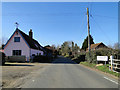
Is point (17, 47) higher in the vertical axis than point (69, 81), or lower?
higher

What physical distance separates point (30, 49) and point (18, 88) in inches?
790

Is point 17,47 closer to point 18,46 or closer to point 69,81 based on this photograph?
point 18,46

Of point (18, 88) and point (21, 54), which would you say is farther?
point (21, 54)

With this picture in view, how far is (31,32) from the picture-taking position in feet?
118

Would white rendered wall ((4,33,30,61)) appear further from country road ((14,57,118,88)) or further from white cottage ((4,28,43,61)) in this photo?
country road ((14,57,118,88))

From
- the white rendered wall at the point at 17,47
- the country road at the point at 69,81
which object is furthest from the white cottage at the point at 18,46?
the country road at the point at 69,81

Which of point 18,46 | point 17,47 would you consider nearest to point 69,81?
point 18,46

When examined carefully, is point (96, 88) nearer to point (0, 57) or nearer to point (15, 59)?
point (0, 57)

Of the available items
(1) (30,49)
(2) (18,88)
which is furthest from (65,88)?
(1) (30,49)

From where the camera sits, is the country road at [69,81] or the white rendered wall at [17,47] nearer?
the country road at [69,81]

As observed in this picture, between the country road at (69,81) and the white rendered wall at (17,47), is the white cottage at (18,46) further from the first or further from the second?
the country road at (69,81)

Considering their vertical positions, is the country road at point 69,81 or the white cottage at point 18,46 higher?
the white cottage at point 18,46

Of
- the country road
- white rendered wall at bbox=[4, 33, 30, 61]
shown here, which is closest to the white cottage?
white rendered wall at bbox=[4, 33, 30, 61]

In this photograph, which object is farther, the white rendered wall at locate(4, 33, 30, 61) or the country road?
the white rendered wall at locate(4, 33, 30, 61)
